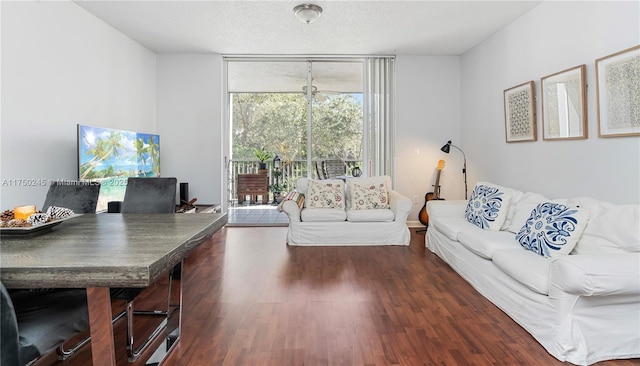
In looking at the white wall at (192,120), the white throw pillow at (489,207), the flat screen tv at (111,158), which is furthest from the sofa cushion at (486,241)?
the white wall at (192,120)

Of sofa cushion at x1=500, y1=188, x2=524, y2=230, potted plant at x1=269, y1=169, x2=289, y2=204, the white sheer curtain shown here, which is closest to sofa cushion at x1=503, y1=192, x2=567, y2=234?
sofa cushion at x1=500, y1=188, x2=524, y2=230

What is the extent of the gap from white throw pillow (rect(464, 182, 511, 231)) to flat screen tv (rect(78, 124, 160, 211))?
388 centimetres

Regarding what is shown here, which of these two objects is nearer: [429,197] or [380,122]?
[429,197]

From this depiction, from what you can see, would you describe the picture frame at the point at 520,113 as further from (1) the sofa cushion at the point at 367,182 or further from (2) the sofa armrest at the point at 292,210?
(2) the sofa armrest at the point at 292,210

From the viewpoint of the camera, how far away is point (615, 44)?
253 cm

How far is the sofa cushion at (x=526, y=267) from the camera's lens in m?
2.02

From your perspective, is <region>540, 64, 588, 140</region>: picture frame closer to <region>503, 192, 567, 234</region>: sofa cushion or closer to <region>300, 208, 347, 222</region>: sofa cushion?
<region>503, 192, 567, 234</region>: sofa cushion

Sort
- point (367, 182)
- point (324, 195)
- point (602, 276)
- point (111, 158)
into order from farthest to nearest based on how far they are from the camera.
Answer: point (367, 182) → point (324, 195) → point (111, 158) → point (602, 276)

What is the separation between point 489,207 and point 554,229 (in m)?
0.93

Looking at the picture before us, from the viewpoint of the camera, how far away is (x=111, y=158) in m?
3.62

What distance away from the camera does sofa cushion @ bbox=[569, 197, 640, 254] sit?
2.05 meters

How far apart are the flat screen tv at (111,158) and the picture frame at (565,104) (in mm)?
4521

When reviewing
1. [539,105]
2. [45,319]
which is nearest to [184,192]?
[45,319]

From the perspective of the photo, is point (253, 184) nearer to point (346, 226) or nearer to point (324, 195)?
point (324, 195)
